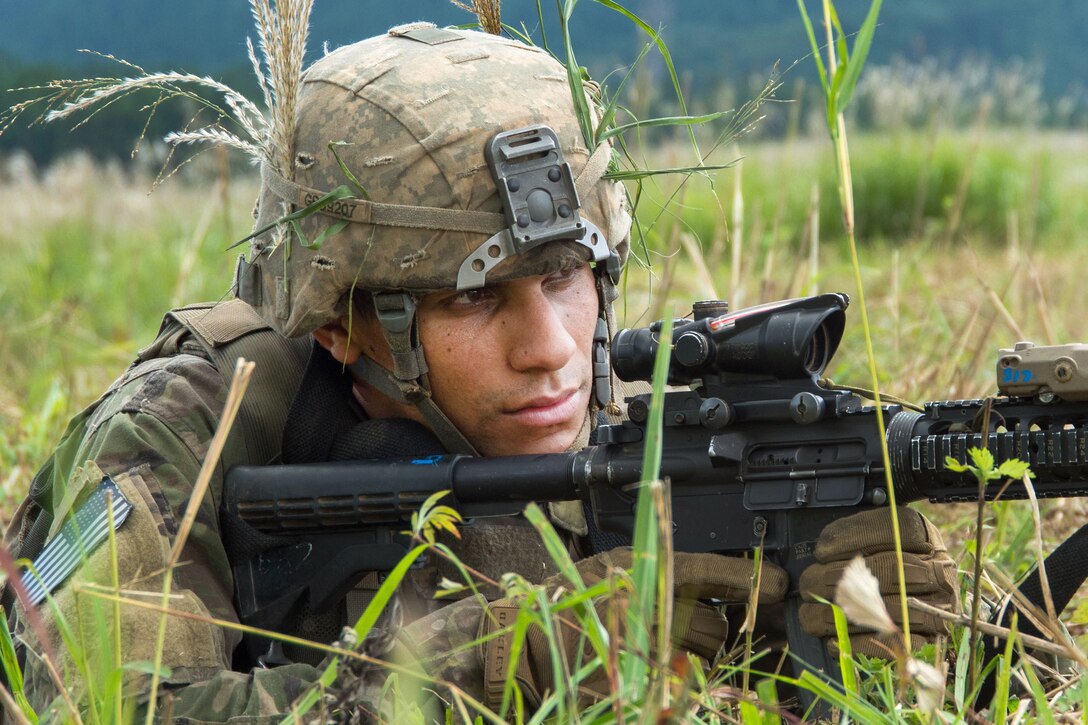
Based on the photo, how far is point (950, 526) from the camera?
Result: 3.75 m

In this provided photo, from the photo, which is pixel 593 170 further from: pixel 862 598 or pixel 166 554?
pixel 862 598

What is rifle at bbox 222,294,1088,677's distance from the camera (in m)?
2.25

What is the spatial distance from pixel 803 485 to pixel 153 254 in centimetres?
711

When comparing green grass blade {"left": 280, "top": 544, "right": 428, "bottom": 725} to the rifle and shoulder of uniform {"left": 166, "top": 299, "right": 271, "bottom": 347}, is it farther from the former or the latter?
shoulder of uniform {"left": 166, "top": 299, "right": 271, "bottom": 347}

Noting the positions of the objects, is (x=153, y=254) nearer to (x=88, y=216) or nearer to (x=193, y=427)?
(x=88, y=216)

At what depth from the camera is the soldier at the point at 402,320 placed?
2873 millimetres

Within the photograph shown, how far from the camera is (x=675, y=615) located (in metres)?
2.56

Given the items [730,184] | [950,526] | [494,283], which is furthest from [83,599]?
[730,184]

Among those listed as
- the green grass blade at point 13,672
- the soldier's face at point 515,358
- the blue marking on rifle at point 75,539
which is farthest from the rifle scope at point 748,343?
the green grass blade at point 13,672

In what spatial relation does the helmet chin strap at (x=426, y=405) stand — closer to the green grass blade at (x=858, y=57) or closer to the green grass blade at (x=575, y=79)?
the green grass blade at (x=575, y=79)

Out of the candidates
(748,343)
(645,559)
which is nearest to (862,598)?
(645,559)

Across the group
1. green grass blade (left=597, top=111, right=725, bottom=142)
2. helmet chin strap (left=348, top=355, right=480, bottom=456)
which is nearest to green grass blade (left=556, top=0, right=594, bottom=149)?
green grass blade (left=597, top=111, right=725, bottom=142)

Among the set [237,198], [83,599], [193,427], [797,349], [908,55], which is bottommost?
[908,55]

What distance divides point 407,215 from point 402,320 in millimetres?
249
